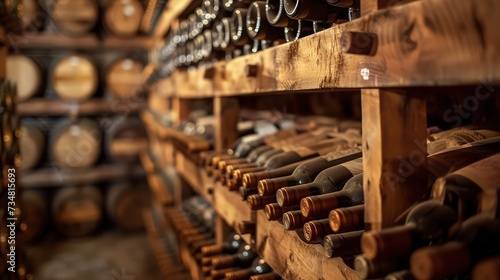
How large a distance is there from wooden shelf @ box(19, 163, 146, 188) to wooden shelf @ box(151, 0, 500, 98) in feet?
14.7

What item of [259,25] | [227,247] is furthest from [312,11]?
[227,247]

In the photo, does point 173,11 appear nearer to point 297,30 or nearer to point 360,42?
point 297,30

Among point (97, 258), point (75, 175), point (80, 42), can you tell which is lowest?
point (97, 258)

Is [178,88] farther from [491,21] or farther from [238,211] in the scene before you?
[491,21]

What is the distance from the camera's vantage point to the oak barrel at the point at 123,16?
5.15 meters

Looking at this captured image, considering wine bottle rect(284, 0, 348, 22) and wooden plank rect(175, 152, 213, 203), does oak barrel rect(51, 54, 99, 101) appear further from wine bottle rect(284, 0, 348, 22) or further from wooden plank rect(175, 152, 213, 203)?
wine bottle rect(284, 0, 348, 22)

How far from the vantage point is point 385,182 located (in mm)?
900

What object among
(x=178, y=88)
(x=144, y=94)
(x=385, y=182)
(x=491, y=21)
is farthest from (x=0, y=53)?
(x=144, y=94)

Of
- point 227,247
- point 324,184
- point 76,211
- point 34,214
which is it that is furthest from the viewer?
point 76,211

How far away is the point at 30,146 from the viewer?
500cm

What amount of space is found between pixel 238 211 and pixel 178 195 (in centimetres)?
198

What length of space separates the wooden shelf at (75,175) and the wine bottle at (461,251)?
5.07 metres

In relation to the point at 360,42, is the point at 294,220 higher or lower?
lower

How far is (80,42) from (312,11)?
4774 millimetres
